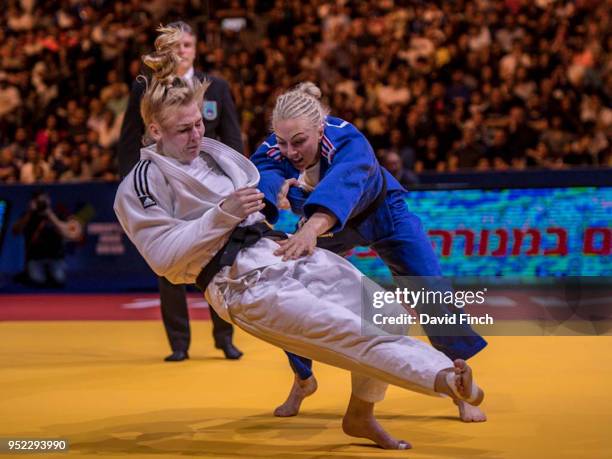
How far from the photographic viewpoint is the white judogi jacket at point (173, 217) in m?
3.34

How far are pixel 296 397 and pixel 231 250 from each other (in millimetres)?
1150

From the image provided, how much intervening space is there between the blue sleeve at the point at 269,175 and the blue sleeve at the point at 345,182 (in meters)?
0.21

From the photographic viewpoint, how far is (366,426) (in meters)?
3.66

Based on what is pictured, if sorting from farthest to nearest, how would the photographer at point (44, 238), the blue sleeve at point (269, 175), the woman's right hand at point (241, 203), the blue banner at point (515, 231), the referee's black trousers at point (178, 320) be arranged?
the photographer at point (44, 238), the blue banner at point (515, 231), the referee's black trousers at point (178, 320), the blue sleeve at point (269, 175), the woman's right hand at point (241, 203)

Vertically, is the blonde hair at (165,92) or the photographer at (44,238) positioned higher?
the blonde hair at (165,92)

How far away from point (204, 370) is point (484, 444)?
2.30 meters

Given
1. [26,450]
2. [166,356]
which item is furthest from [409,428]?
[166,356]

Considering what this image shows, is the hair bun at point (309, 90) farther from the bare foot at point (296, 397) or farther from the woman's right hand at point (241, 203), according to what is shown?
the bare foot at point (296, 397)

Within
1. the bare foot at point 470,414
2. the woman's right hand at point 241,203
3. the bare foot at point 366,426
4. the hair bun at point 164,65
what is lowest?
the bare foot at point 470,414

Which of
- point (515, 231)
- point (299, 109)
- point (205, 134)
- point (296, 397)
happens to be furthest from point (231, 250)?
point (515, 231)

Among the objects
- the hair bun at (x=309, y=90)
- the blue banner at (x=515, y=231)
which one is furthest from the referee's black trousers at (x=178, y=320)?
the blue banner at (x=515, y=231)

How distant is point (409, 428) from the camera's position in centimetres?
400

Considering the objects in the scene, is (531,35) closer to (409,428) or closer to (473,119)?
(473,119)

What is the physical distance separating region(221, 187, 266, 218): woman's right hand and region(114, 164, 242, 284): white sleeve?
0.02 meters
